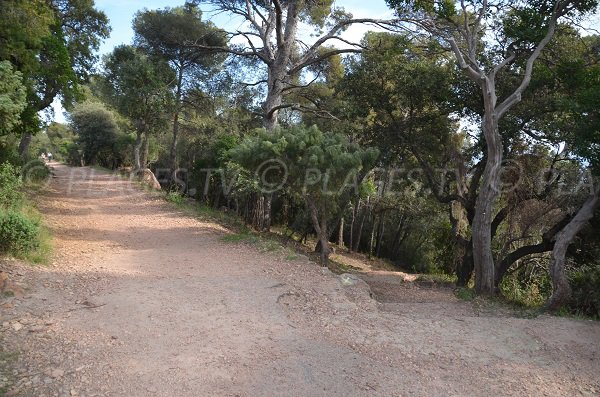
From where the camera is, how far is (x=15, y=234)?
7.11 metres

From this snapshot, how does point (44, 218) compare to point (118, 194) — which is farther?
point (118, 194)

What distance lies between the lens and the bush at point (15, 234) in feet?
23.0

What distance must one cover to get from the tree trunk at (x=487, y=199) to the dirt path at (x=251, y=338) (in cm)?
128

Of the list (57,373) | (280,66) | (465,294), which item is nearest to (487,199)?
(465,294)

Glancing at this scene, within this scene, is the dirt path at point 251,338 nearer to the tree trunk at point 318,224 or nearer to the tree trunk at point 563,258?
the tree trunk at point 563,258

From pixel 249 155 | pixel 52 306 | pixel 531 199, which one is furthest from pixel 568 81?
pixel 52 306

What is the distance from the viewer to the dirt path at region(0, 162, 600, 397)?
4469 millimetres

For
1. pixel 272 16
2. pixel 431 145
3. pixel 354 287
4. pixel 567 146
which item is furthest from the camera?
pixel 272 16

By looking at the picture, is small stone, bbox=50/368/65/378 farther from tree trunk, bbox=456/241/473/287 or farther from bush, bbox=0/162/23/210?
tree trunk, bbox=456/241/473/287

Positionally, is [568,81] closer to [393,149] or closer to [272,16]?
[393,149]

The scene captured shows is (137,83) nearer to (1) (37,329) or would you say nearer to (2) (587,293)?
(1) (37,329)

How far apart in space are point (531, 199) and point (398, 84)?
4.98 meters

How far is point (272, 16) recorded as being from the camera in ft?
52.9

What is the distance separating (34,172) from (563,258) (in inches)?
703
